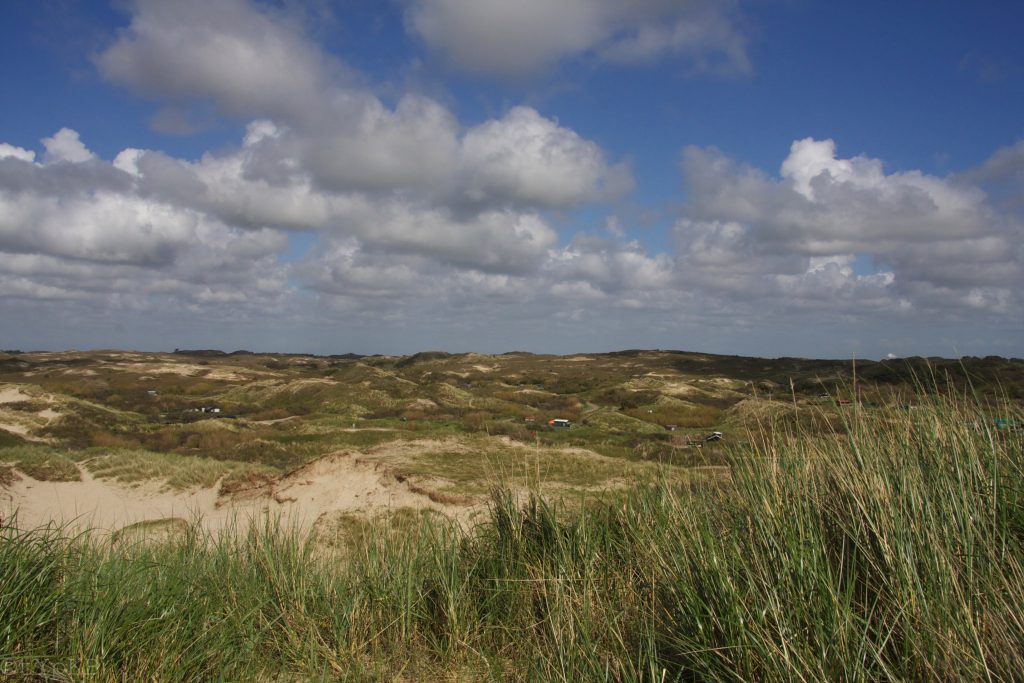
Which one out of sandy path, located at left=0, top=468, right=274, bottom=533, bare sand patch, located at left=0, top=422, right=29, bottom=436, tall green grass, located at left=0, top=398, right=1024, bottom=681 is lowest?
sandy path, located at left=0, top=468, right=274, bottom=533

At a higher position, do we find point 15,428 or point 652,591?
point 652,591

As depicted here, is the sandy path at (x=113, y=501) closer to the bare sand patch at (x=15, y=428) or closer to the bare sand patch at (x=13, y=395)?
the bare sand patch at (x=15, y=428)

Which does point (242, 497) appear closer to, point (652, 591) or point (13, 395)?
point (652, 591)

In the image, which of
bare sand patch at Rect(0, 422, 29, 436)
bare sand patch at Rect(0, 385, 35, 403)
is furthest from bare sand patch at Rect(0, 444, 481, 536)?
bare sand patch at Rect(0, 385, 35, 403)

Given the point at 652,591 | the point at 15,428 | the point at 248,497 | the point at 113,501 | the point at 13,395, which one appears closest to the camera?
the point at 652,591

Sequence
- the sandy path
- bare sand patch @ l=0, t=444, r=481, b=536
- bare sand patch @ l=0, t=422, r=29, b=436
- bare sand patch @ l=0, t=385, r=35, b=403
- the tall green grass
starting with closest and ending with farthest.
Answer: the tall green grass, bare sand patch @ l=0, t=444, r=481, b=536, the sandy path, bare sand patch @ l=0, t=422, r=29, b=436, bare sand patch @ l=0, t=385, r=35, b=403

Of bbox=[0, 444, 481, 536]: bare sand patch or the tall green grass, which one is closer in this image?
the tall green grass

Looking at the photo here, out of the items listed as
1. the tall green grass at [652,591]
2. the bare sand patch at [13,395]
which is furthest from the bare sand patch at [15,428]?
the tall green grass at [652,591]

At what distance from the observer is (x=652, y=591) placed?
4250 mm

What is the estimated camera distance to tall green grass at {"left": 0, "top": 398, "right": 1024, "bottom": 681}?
3152 millimetres

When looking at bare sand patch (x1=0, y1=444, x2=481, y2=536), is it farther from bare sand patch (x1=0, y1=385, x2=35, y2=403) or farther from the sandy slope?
bare sand patch (x1=0, y1=385, x2=35, y2=403)

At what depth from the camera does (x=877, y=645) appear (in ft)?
10.4

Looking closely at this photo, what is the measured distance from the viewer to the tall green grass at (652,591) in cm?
315

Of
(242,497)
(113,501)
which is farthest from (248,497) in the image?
(113,501)
